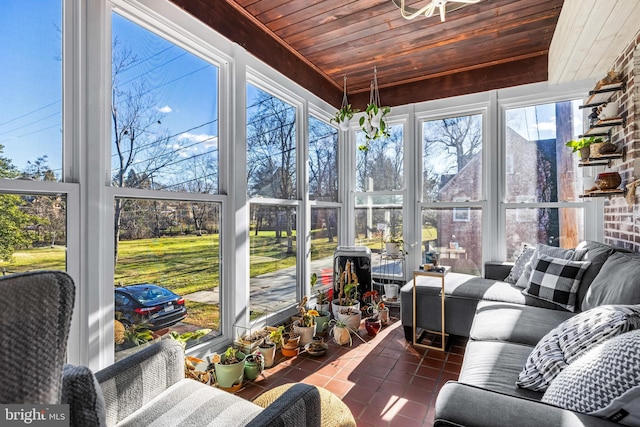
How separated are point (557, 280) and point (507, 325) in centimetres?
75

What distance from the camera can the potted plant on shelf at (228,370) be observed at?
2.14m

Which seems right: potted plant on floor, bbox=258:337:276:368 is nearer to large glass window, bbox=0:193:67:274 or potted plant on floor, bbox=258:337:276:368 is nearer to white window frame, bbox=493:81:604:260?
large glass window, bbox=0:193:67:274

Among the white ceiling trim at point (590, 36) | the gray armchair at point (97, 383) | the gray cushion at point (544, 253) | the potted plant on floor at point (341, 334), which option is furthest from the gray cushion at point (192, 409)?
the white ceiling trim at point (590, 36)

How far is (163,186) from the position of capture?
209 cm

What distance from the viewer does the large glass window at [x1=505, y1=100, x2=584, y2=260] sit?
3271 millimetres

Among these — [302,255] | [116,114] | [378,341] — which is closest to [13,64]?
[116,114]

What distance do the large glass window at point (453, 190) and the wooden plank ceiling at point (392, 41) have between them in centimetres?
44

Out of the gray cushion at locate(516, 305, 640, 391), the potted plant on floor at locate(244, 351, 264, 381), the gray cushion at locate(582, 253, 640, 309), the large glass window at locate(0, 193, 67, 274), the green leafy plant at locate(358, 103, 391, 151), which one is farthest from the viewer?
the green leafy plant at locate(358, 103, 391, 151)

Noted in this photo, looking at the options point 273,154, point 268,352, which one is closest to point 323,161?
point 273,154

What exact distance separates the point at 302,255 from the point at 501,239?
7.11 feet

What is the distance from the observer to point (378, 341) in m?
2.96

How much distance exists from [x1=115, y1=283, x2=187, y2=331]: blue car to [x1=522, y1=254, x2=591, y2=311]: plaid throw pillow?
104 inches

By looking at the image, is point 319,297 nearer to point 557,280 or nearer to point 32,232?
point 557,280

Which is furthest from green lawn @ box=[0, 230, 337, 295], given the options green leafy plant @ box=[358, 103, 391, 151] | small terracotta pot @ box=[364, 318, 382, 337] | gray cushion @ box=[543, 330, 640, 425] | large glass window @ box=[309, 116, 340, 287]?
gray cushion @ box=[543, 330, 640, 425]
